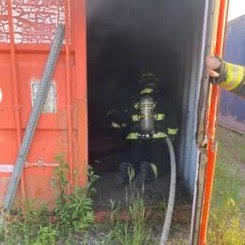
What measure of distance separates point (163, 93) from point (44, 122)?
2339 mm

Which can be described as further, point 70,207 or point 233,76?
point 70,207

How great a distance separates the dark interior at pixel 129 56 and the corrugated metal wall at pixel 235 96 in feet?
11.4

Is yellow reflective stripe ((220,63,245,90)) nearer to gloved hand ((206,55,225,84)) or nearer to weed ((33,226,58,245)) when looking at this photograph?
gloved hand ((206,55,225,84))

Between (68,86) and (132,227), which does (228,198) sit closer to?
(132,227)

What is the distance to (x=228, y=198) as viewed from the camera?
3936mm

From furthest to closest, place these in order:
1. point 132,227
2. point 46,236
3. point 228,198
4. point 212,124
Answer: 1. point 228,198
2. point 132,227
3. point 46,236
4. point 212,124

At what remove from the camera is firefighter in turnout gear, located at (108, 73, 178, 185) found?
13.9ft

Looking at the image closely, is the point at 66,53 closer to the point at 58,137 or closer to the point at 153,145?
the point at 58,137

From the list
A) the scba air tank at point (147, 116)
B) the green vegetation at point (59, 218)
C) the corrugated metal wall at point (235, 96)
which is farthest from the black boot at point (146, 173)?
the corrugated metal wall at point (235, 96)

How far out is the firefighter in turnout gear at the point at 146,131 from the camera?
4.22m

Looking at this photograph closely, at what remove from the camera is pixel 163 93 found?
5.25m

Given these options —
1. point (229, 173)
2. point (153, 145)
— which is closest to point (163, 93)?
point (153, 145)

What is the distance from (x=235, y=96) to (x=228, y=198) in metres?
5.04

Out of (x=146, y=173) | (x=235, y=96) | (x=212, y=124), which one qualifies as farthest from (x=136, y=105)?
(x=235, y=96)
